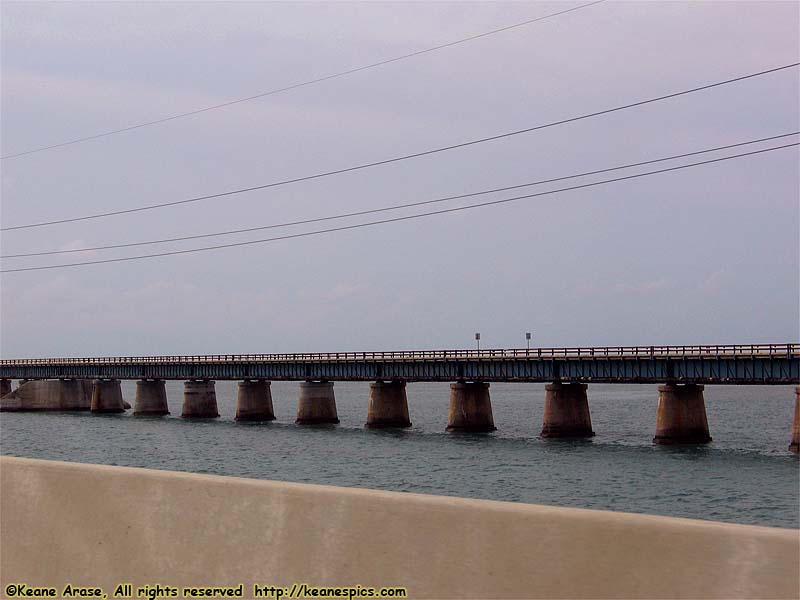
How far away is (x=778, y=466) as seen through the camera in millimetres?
57438

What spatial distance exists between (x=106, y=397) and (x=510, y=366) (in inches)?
2695

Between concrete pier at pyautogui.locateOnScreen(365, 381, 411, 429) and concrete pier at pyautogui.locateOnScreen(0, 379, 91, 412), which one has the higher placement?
concrete pier at pyautogui.locateOnScreen(0, 379, 91, 412)

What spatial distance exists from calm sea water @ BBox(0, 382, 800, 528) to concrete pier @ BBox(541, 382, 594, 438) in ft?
5.10

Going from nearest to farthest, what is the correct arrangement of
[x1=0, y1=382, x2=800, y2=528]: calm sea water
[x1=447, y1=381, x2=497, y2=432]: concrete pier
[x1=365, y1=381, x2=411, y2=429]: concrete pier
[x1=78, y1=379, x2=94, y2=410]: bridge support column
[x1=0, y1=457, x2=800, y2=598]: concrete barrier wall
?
[x1=0, y1=457, x2=800, y2=598]: concrete barrier wall → [x1=0, y1=382, x2=800, y2=528]: calm sea water → [x1=447, y1=381, x2=497, y2=432]: concrete pier → [x1=365, y1=381, x2=411, y2=429]: concrete pier → [x1=78, y1=379, x2=94, y2=410]: bridge support column

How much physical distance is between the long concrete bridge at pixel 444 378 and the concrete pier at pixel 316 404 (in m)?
0.10

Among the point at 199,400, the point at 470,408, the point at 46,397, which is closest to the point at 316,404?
the point at 470,408

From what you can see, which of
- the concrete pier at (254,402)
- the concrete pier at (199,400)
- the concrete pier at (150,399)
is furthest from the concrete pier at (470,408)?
the concrete pier at (150,399)

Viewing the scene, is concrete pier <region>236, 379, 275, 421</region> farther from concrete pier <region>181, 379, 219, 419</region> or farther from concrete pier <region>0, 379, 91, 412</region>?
concrete pier <region>0, 379, 91, 412</region>

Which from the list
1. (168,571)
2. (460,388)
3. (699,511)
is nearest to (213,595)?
(168,571)

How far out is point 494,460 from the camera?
61.4 m

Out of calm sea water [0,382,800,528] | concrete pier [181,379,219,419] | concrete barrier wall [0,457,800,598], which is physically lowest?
calm sea water [0,382,800,528]

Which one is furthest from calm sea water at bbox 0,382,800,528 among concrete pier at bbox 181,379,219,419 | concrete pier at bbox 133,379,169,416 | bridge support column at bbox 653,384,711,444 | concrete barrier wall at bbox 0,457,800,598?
concrete barrier wall at bbox 0,457,800,598

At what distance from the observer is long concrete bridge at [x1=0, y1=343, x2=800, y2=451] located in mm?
69562

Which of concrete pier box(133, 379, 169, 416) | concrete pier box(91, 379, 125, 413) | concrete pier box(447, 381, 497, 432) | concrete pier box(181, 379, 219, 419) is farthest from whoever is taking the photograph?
concrete pier box(91, 379, 125, 413)
